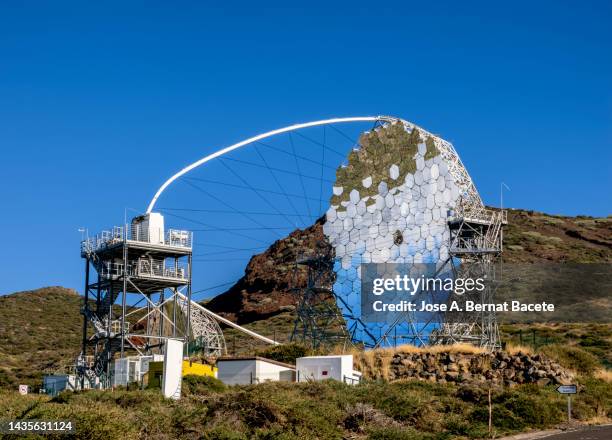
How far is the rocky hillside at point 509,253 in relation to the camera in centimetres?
10535

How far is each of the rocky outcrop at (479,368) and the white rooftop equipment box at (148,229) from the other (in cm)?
1585

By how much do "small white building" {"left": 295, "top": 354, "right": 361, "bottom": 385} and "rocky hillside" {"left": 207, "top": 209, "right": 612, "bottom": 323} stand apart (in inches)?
2045

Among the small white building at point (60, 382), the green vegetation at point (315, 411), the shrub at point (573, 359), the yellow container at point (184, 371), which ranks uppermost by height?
the shrub at point (573, 359)

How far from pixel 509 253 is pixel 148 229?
5480 centimetres

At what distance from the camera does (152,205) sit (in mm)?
57375

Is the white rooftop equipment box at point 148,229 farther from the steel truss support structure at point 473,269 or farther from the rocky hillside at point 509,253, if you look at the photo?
the rocky hillside at point 509,253

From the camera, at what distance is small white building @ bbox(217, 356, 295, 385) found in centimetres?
4475

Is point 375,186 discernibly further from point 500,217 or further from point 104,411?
point 104,411

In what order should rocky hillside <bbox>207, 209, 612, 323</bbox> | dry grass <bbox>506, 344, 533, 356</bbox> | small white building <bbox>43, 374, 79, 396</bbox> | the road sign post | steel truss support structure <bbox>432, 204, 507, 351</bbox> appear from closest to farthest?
the road sign post < dry grass <bbox>506, 344, 533, 356</bbox> < steel truss support structure <bbox>432, 204, 507, 351</bbox> < small white building <bbox>43, 374, 79, 396</bbox> < rocky hillside <bbox>207, 209, 612, 323</bbox>

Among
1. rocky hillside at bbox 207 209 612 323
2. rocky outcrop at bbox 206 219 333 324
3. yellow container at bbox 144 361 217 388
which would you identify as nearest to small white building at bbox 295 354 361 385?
yellow container at bbox 144 361 217 388

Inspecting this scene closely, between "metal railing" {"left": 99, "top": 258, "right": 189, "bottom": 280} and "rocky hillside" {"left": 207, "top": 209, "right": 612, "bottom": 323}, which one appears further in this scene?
"rocky hillside" {"left": 207, "top": 209, "right": 612, "bottom": 323}

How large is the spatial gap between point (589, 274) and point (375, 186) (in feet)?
155

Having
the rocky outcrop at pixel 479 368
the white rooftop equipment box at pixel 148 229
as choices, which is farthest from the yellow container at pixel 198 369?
the white rooftop equipment box at pixel 148 229

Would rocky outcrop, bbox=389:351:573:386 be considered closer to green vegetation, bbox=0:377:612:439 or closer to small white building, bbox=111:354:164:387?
green vegetation, bbox=0:377:612:439
